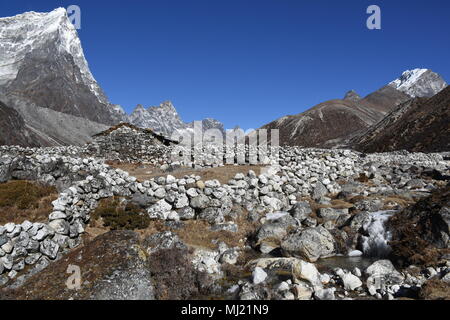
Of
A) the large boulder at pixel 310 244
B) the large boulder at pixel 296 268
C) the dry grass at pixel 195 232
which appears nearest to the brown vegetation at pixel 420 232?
the large boulder at pixel 310 244

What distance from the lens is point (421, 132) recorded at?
62.9 m

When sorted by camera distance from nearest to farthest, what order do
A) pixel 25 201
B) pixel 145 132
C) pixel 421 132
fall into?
pixel 25 201 → pixel 145 132 → pixel 421 132

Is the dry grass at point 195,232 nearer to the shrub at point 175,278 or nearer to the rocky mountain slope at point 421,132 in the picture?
the shrub at point 175,278

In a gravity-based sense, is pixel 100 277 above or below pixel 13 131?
below

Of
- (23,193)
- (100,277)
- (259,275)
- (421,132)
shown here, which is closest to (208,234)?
(259,275)

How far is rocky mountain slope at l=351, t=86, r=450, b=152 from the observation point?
2174 inches

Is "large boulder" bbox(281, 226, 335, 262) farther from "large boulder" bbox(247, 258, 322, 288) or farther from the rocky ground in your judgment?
"large boulder" bbox(247, 258, 322, 288)

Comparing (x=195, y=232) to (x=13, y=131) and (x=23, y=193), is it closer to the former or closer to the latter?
(x=23, y=193)

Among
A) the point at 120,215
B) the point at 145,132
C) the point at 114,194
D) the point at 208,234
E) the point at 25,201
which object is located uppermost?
the point at 145,132

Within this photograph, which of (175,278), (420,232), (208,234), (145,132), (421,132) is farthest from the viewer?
(421,132)

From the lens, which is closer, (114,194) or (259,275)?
(259,275)

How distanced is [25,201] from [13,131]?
98605mm

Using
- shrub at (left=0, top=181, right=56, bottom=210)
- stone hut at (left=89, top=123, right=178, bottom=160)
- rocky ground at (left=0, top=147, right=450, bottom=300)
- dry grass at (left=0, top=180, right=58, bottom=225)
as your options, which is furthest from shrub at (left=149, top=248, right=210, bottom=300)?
stone hut at (left=89, top=123, right=178, bottom=160)
